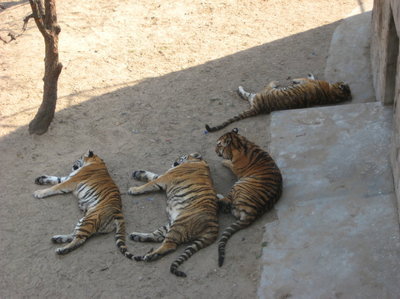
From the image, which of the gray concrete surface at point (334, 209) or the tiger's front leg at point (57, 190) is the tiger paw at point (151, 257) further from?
the tiger's front leg at point (57, 190)

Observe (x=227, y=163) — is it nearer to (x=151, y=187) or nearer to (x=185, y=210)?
(x=151, y=187)

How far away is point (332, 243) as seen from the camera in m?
5.13

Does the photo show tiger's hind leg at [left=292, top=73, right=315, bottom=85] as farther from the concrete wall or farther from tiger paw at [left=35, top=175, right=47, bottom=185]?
tiger paw at [left=35, top=175, right=47, bottom=185]

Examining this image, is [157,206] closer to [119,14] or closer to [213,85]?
[213,85]

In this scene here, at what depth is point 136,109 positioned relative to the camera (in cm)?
810

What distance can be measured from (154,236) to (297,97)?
2891 mm

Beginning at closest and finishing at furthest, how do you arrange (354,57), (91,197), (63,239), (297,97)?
(63,239)
(91,197)
(297,97)
(354,57)

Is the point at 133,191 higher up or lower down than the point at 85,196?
lower down

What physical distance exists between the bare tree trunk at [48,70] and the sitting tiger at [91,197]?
112cm

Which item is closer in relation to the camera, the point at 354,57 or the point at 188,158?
the point at 188,158

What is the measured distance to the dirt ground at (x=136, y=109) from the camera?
538 centimetres

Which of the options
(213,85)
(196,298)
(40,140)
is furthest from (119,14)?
(196,298)

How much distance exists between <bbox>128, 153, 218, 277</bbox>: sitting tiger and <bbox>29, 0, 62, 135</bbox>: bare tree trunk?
1.93m

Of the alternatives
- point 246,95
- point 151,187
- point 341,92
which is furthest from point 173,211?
point 341,92
